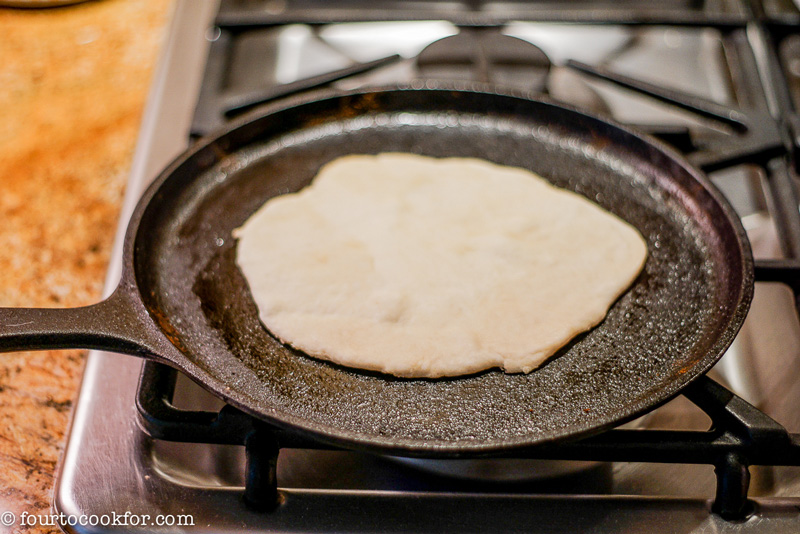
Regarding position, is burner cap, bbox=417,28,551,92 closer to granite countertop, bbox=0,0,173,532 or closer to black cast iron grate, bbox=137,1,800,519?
black cast iron grate, bbox=137,1,800,519

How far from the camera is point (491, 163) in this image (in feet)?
3.62

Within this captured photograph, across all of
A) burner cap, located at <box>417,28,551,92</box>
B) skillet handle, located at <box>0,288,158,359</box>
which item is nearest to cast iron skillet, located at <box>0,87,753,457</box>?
skillet handle, located at <box>0,288,158,359</box>

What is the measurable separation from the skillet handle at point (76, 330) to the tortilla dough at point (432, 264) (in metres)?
0.19

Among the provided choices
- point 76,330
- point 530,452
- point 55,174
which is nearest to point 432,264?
point 530,452

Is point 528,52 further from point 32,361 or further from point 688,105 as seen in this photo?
point 32,361

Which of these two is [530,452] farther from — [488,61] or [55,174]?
[55,174]

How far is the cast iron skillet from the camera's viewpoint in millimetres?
686

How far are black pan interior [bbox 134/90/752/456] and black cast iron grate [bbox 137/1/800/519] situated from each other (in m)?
0.05

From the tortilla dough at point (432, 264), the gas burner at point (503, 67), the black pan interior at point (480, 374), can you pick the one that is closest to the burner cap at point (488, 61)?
the gas burner at point (503, 67)

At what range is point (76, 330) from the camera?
0.68m

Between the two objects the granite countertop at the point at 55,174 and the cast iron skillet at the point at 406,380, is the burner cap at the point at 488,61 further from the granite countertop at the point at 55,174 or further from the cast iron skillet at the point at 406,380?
the granite countertop at the point at 55,174

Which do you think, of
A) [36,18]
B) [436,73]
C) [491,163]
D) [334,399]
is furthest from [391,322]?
[36,18]

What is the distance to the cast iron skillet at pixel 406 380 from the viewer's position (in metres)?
0.69

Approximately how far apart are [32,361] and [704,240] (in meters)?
0.96
